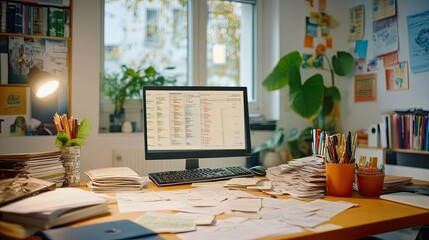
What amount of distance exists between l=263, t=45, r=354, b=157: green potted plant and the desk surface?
64.0 inches

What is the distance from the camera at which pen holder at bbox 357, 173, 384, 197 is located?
52.2 inches

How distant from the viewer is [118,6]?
9.46ft

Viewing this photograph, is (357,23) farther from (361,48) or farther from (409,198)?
(409,198)

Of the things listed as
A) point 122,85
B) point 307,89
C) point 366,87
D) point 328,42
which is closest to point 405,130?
point 366,87

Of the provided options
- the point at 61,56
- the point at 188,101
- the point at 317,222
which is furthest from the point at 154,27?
the point at 317,222

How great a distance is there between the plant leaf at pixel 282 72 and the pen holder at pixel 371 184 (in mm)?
1661

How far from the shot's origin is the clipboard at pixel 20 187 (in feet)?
3.40

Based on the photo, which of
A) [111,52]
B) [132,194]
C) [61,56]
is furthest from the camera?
[111,52]

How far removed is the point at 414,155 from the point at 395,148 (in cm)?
13

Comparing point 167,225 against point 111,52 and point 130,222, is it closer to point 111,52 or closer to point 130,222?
point 130,222

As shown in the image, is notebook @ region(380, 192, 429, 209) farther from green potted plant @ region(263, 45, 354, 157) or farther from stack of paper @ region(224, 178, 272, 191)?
green potted plant @ region(263, 45, 354, 157)

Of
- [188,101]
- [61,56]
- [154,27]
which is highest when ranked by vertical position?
[154,27]

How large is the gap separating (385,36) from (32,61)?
262cm

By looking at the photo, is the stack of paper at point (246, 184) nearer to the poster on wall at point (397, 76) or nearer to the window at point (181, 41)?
the window at point (181, 41)
